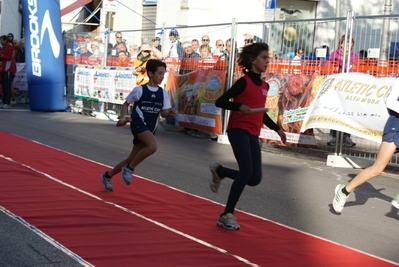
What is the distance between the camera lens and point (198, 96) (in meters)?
16.4

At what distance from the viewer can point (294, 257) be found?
21.0ft

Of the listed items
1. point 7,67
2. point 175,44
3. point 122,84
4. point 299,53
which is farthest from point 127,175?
point 7,67

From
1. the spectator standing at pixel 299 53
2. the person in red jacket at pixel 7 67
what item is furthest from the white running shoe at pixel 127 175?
the person in red jacket at pixel 7 67

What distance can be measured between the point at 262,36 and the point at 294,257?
9.12m

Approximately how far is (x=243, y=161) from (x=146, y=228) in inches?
44.3

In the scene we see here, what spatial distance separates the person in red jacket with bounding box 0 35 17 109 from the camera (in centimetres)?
2308

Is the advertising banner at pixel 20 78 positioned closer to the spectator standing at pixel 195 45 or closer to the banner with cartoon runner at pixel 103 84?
the banner with cartoon runner at pixel 103 84

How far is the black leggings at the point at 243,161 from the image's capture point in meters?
7.27

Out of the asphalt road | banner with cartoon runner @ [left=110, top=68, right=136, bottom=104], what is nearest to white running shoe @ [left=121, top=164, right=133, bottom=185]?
the asphalt road

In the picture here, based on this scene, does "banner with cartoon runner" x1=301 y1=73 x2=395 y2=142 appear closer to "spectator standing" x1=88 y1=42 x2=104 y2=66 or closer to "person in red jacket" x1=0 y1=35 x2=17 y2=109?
"spectator standing" x1=88 y1=42 x2=104 y2=66

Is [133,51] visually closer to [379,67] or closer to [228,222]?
[379,67]

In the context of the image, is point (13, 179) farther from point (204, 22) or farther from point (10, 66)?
point (204, 22)

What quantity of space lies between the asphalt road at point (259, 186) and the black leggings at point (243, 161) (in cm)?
88

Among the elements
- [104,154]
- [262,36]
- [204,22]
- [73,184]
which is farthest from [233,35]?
[204,22]
